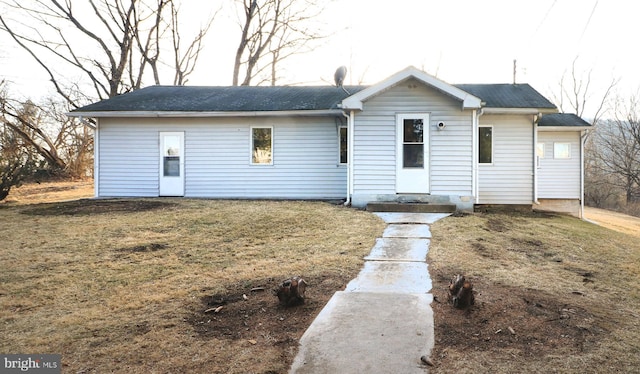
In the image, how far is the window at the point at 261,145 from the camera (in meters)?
13.3

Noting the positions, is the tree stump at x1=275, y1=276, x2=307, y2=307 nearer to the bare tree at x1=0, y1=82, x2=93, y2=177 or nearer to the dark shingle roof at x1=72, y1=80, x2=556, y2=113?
the dark shingle roof at x1=72, y1=80, x2=556, y2=113

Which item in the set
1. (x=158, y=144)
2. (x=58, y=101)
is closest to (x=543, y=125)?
(x=158, y=144)

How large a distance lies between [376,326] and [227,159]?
10.3m

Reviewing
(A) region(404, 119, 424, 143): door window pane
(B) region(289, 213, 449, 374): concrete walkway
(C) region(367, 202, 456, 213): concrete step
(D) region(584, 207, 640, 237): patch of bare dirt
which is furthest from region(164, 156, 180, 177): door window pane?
(D) region(584, 207, 640, 237): patch of bare dirt

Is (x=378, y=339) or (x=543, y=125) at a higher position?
(x=543, y=125)

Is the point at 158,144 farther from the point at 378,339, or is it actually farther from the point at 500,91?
the point at 378,339

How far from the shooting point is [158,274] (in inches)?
217

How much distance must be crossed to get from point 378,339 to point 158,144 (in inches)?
452

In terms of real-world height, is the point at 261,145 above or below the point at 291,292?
above

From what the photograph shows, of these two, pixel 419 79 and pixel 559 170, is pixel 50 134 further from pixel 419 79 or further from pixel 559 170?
pixel 559 170

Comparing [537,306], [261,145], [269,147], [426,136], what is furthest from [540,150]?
[537,306]

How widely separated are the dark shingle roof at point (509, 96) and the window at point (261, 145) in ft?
19.7

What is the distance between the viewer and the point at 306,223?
8859 mm

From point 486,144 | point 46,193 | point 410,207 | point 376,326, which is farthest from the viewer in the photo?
point 46,193
